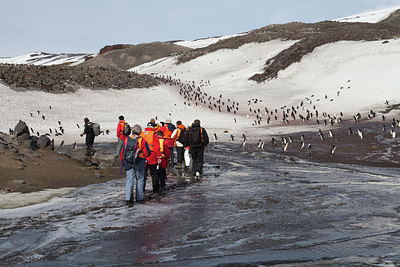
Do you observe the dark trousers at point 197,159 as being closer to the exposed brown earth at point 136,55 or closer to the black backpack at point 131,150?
the black backpack at point 131,150

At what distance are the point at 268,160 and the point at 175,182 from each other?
7.12m

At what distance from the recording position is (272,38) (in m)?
105

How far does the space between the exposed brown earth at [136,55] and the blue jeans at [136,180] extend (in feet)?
474

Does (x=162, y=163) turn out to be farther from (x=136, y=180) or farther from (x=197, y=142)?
(x=197, y=142)

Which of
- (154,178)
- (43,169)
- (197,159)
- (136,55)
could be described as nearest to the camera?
(154,178)

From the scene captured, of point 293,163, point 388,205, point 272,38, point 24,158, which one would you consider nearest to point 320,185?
point 388,205

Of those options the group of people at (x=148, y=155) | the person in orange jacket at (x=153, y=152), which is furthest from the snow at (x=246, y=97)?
the person in orange jacket at (x=153, y=152)

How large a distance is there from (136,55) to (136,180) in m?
154

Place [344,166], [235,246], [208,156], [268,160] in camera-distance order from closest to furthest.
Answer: [235,246] → [344,166] → [268,160] → [208,156]

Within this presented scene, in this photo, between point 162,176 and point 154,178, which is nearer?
point 154,178

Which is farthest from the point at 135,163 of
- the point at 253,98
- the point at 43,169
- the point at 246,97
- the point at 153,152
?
the point at 246,97

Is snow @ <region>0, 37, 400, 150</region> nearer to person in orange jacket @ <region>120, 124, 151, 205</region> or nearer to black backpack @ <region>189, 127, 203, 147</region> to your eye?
black backpack @ <region>189, 127, 203, 147</region>

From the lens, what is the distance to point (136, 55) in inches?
6373

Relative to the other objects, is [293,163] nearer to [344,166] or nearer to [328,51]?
[344,166]
